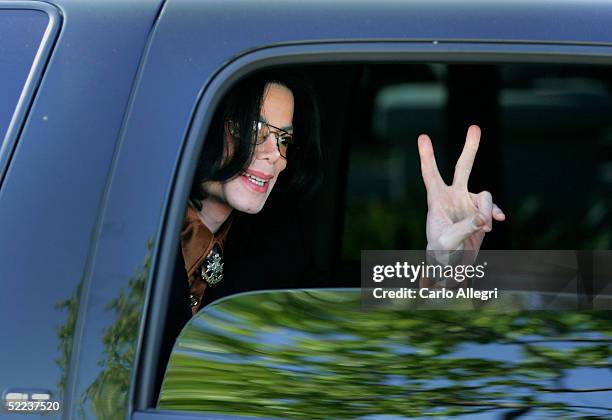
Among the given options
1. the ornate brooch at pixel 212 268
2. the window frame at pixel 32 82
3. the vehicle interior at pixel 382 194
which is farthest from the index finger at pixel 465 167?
the window frame at pixel 32 82

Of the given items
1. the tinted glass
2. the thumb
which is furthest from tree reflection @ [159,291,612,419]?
the tinted glass

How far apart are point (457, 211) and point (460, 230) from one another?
0.12 ft

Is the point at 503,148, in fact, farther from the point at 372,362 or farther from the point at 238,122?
the point at 372,362

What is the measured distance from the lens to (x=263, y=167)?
2.12m

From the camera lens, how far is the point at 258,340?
66.3 inches

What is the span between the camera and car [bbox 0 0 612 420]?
63.4 inches

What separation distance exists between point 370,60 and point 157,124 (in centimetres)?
35

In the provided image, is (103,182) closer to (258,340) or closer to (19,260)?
(19,260)

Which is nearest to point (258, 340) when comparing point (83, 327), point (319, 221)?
point (83, 327)

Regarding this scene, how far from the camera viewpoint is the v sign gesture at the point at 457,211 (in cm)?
188

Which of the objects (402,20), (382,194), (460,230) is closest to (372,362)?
(460,230)

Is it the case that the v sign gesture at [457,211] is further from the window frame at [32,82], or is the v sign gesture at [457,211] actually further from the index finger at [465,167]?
the window frame at [32,82]

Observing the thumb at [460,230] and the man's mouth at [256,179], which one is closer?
the thumb at [460,230]

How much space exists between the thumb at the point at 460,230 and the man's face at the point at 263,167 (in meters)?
0.42
